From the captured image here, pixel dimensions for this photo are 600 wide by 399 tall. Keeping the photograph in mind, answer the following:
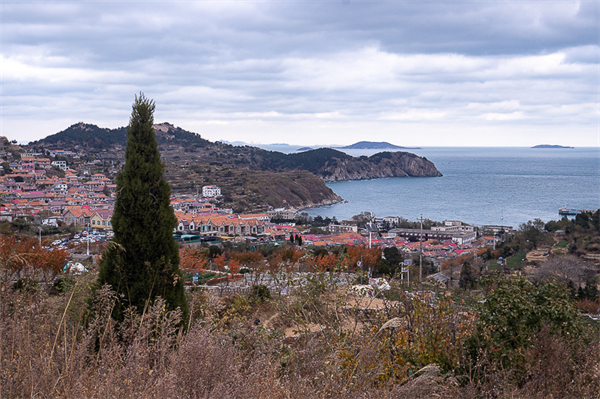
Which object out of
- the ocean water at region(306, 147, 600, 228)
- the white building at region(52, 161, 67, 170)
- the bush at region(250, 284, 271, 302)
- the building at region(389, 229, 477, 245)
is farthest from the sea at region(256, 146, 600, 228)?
the bush at region(250, 284, 271, 302)

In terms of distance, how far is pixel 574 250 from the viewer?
26078 millimetres

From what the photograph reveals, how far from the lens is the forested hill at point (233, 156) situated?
9644 cm

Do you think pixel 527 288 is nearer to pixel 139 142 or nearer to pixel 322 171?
pixel 139 142

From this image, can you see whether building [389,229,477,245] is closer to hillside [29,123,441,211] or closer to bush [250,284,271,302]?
hillside [29,123,441,211]

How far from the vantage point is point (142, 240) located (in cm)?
412

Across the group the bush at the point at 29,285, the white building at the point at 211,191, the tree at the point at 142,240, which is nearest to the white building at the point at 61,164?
the white building at the point at 211,191

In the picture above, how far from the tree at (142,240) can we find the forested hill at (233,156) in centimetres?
8295

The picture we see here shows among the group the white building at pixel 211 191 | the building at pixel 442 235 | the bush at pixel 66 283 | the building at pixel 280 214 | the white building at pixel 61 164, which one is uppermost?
the white building at pixel 61 164

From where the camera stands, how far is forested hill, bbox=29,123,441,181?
96438mm

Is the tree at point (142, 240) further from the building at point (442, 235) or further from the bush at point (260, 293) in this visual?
the building at point (442, 235)

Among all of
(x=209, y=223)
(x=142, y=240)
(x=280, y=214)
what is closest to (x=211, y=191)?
(x=280, y=214)

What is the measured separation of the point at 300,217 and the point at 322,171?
5623cm

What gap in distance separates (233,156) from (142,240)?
9882 cm

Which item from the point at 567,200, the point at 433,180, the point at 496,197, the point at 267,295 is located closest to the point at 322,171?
the point at 433,180
